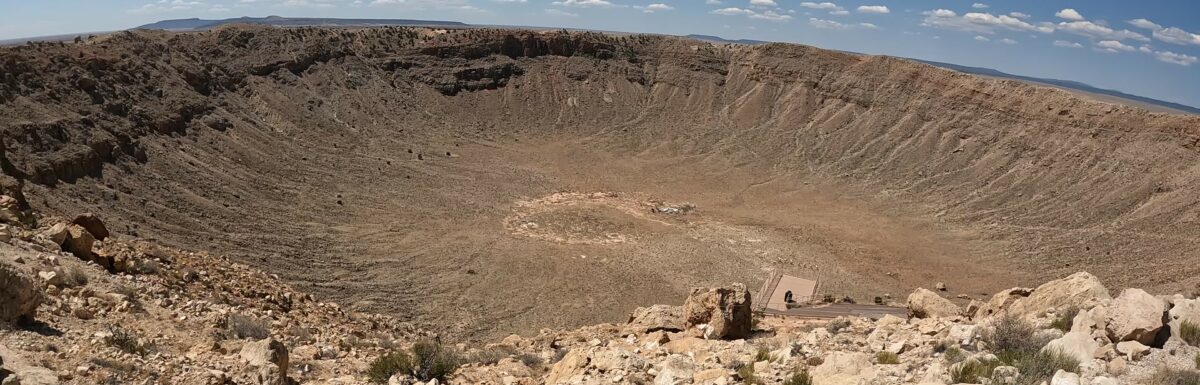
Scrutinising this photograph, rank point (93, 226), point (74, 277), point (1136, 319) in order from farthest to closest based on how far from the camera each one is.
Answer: point (93, 226) → point (74, 277) → point (1136, 319)

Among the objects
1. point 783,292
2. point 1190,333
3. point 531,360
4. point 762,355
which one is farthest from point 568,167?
point 1190,333

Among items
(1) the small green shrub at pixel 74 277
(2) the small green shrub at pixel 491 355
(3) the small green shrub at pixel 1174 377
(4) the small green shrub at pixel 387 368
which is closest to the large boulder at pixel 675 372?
(2) the small green shrub at pixel 491 355

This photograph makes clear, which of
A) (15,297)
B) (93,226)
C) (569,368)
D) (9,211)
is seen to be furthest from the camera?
(93,226)

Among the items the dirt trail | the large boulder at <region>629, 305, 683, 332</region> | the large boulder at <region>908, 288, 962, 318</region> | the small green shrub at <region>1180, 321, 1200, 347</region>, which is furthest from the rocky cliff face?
the dirt trail

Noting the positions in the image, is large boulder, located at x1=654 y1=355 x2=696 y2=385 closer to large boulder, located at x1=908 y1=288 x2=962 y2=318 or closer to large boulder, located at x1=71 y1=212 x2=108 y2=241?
large boulder, located at x1=908 y1=288 x2=962 y2=318

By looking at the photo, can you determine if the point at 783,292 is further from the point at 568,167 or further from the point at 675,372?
the point at 568,167

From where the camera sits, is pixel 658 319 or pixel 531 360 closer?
pixel 531 360

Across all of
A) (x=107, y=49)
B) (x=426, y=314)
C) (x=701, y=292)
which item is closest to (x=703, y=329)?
(x=701, y=292)
